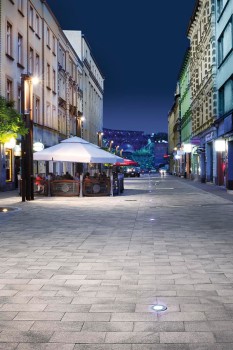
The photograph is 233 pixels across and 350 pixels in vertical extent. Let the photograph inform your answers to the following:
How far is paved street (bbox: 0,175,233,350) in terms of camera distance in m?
4.09

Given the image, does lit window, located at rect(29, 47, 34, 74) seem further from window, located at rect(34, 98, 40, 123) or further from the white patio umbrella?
the white patio umbrella

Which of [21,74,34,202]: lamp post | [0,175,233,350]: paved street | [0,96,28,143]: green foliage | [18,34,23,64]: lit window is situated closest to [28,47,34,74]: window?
[18,34,23,64]: lit window

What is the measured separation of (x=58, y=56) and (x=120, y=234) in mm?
39154

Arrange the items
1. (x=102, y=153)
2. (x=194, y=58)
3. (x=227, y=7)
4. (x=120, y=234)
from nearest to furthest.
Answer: (x=120, y=234) → (x=102, y=153) → (x=227, y=7) → (x=194, y=58)

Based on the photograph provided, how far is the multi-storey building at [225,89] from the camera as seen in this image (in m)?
28.2

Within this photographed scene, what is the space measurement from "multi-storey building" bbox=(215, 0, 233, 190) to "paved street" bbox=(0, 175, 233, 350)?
56.6ft

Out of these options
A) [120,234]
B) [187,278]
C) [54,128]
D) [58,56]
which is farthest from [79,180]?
[58,56]

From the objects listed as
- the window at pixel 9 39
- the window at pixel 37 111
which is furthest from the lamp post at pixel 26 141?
the window at pixel 37 111

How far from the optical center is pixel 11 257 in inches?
308

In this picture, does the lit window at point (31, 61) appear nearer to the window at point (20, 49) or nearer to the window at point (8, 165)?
the window at point (20, 49)

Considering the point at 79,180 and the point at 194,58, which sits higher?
the point at 194,58

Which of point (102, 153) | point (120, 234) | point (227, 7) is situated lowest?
point (120, 234)

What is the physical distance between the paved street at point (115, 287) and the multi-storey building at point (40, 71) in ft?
39.4

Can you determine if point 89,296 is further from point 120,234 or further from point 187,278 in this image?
point 120,234
